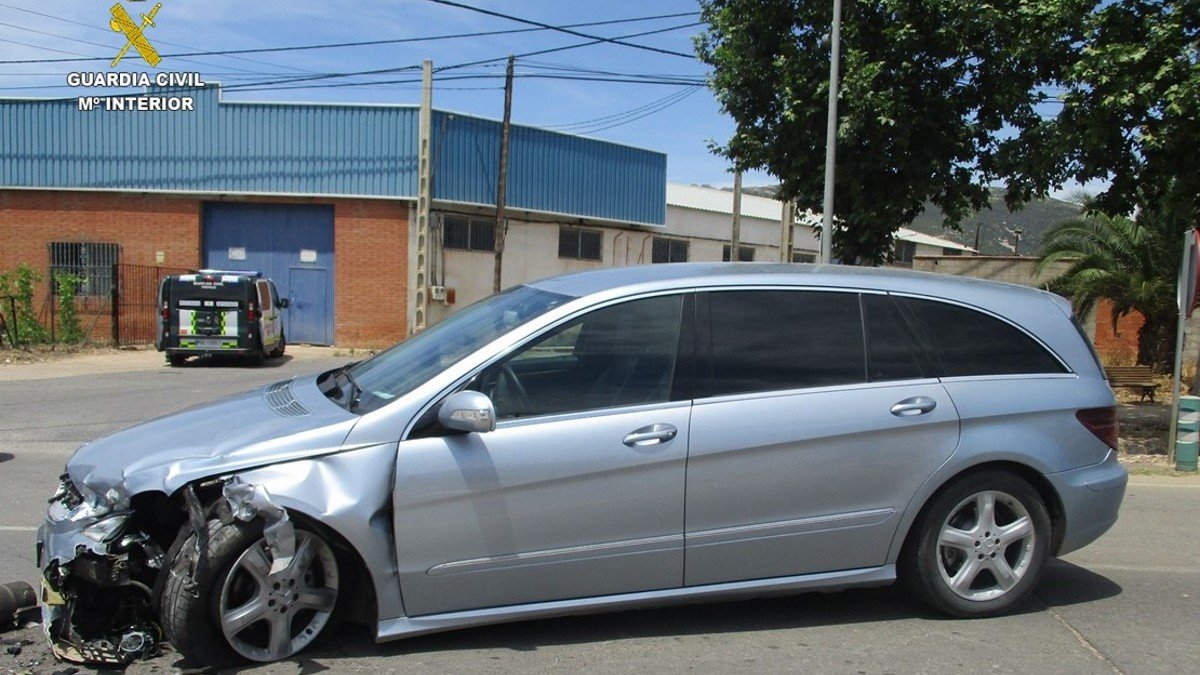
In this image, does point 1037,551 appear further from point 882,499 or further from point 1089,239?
point 1089,239

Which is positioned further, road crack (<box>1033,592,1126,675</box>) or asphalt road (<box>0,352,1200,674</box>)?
road crack (<box>1033,592,1126,675</box>)

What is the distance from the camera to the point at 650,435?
4285 millimetres

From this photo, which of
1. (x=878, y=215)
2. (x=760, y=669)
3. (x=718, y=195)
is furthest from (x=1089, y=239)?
(x=718, y=195)

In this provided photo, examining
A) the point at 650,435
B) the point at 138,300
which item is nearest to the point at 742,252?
the point at 138,300

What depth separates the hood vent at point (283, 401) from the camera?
4408mm

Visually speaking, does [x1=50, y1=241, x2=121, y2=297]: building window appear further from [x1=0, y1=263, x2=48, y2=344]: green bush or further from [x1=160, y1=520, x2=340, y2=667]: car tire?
[x1=160, y1=520, x2=340, y2=667]: car tire

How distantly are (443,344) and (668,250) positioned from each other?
30.7 m

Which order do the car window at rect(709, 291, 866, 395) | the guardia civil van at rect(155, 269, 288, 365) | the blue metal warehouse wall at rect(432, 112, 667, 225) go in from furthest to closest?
1. the blue metal warehouse wall at rect(432, 112, 667, 225)
2. the guardia civil van at rect(155, 269, 288, 365)
3. the car window at rect(709, 291, 866, 395)

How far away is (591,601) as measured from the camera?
14.2 ft

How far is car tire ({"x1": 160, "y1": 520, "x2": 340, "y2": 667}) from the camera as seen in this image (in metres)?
3.90

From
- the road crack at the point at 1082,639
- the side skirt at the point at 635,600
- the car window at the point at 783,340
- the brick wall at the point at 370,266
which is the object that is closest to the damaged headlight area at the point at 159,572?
the side skirt at the point at 635,600

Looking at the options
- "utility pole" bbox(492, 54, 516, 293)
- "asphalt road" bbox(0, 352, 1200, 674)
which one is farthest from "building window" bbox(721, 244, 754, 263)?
"asphalt road" bbox(0, 352, 1200, 674)

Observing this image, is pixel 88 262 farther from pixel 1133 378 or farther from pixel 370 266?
pixel 1133 378

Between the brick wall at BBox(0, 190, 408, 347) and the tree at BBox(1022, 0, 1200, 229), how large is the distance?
59.0 feet
